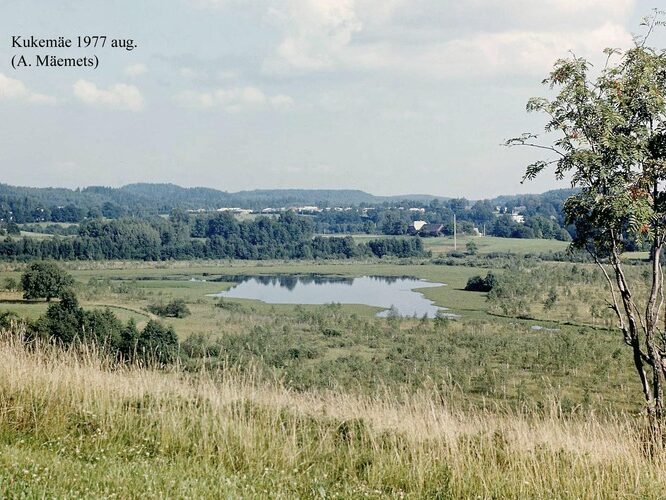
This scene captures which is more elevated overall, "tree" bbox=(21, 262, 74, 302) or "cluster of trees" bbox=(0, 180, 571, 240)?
"cluster of trees" bbox=(0, 180, 571, 240)

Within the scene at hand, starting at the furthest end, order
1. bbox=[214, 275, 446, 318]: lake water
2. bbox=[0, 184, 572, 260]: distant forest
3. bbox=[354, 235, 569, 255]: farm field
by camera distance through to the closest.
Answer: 1. bbox=[354, 235, 569, 255]: farm field
2. bbox=[0, 184, 572, 260]: distant forest
3. bbox=[214, 275, 446, 318]: lake water

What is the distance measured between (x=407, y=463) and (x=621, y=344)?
29.5 meters

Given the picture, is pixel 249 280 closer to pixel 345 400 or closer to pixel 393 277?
pixel 393 277

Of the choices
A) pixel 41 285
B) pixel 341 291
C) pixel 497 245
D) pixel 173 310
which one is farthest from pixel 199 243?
pixel 173 310

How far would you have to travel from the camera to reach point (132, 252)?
9388 centimetres

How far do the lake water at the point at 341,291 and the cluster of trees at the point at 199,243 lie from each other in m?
23.0

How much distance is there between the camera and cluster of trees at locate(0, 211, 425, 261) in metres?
84.7

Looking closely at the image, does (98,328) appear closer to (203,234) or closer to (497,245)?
(497,245)

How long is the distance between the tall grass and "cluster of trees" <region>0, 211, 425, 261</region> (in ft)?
239

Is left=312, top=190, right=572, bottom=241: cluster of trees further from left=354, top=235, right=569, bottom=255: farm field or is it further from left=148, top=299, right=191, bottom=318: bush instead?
left=148, top=299, right=191, bottom=318: bush

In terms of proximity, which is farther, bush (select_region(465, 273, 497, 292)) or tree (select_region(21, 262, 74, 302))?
bush (select_region(465, 273, 497, 292))

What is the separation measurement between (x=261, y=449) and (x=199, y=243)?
10073cm

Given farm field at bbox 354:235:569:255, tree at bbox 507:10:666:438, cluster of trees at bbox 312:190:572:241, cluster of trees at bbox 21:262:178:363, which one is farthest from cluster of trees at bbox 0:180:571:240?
tree at bbox 507:10:666:438

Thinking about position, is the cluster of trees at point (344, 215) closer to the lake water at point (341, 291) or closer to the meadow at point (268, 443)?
the lake water at point (341, 291)
